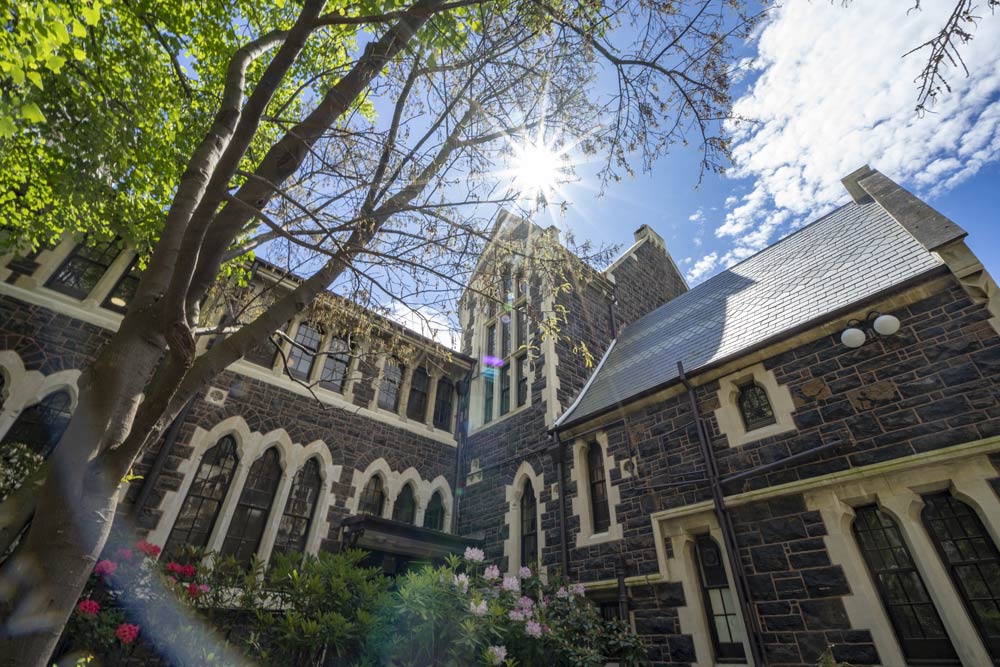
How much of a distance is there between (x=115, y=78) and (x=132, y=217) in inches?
83.4

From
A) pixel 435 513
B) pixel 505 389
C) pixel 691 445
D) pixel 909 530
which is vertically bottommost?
pixel 909 530

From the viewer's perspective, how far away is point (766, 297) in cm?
918

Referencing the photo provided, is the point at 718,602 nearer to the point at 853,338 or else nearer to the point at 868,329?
the point at 853,338

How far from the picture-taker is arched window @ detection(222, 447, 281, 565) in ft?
28.0

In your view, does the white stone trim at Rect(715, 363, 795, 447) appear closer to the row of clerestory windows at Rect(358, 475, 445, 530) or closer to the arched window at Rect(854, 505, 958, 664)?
the arched window at Rect(854, 505, 958, 664)

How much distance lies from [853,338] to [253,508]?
10804mm

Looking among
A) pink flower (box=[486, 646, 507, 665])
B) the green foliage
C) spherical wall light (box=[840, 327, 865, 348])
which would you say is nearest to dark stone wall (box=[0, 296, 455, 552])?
the green foliage

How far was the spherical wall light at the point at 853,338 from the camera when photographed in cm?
630

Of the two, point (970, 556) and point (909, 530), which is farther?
point (909, 530)

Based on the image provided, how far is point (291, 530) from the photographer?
9195 millimetres

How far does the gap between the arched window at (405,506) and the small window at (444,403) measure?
201 centimetres

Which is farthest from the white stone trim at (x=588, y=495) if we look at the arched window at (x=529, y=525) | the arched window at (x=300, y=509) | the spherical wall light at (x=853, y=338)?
the arched window at (x=300, y=509)

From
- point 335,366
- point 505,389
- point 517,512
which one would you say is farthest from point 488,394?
point 335,366

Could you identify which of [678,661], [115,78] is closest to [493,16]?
[115,78]
